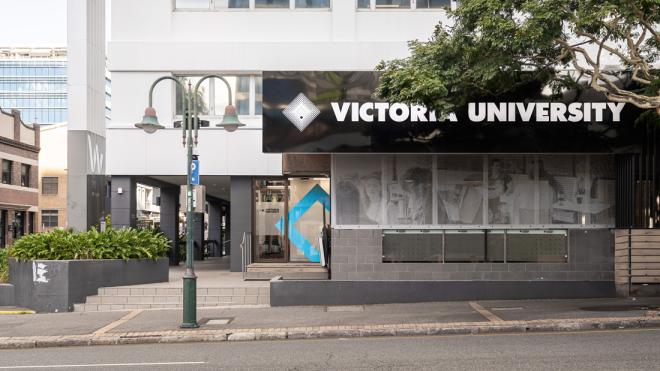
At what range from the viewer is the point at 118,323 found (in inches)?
542

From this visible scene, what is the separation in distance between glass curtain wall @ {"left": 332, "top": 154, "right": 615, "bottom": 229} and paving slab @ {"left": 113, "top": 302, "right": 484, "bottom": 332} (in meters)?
2.15

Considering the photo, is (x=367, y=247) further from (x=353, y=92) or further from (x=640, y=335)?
(x=640, y=335)

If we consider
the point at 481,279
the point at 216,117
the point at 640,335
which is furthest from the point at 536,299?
the point at 216,117

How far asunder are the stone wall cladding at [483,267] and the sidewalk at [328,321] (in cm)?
76

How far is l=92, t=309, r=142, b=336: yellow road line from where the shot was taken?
12.7 meters

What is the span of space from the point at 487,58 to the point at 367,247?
5.56m

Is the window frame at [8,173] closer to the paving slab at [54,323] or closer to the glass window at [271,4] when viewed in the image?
the glass window at [271,4]

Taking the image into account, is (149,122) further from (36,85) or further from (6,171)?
(36,85)

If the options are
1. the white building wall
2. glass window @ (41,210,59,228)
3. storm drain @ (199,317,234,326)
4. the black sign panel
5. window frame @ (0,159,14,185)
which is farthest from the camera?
glass window @ (41,210,59,228)

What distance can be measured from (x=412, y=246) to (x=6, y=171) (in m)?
39.1

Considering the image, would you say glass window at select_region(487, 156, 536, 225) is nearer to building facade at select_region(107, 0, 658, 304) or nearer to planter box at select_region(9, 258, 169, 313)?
building facade at select_region(107, 0, 658, 304)

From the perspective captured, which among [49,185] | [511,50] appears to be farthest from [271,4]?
[49,185]

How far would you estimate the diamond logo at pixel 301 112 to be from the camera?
14.9 metres

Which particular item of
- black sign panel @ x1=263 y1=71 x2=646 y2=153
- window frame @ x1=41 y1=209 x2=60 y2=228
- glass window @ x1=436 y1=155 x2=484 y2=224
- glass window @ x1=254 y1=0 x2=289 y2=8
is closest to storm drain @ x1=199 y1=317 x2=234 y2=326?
black sign panel @ x1=263 y1=71 x2=646 y2=153
